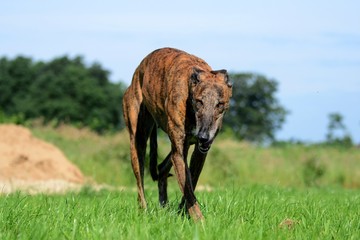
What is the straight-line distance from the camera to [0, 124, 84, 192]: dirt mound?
23.3 m

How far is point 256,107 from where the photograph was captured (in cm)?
8838

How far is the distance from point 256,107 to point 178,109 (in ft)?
266

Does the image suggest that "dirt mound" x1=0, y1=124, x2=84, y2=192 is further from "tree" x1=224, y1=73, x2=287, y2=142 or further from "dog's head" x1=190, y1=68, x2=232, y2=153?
"tree" x1=224, y1=73, x2=287, y2=142

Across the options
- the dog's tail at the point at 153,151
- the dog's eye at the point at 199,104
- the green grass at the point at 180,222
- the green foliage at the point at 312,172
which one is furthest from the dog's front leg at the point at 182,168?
the green foliage at the point at 312,172

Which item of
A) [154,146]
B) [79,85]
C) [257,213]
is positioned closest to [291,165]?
[154,146]

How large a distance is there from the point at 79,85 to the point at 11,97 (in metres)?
9.09

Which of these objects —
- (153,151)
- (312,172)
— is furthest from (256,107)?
(153,151)

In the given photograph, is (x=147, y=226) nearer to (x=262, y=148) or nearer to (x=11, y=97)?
(x=262, y=148)

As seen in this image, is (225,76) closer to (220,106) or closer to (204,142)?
(220,106)

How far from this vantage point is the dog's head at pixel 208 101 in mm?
7105

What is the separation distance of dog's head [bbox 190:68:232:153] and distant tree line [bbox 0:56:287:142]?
5911 centimetres

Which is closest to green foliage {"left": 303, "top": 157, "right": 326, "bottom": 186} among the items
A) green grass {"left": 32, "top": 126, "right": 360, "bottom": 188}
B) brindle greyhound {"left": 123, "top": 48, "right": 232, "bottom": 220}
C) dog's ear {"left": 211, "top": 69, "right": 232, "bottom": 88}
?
green grass {"left": 32, "top": 126, "right": 360, "bottom": 188}

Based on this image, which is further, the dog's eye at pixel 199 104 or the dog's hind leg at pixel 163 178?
the dog's hind leg at pixel 163 178

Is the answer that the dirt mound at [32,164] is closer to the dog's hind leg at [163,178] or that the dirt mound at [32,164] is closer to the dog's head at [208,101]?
the dog's hind leg at [163,178]
